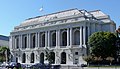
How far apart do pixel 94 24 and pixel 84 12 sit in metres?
6.58

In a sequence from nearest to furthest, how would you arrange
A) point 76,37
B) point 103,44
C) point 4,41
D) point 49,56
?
1. point 103,44
2. point 76,37
3. point 49,56
4. point 4,41

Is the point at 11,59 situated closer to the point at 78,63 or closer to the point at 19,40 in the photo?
the point at 19,40

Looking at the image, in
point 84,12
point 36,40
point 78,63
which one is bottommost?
point 78,63

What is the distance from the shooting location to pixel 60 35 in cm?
9300

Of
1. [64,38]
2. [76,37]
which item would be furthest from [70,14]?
[76,37]

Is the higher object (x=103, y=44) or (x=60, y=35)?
(x=60, y=35)

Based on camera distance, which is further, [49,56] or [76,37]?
[49,56]

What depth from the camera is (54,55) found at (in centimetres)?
9512

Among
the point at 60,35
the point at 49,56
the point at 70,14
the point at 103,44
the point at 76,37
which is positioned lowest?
the point at 49,56

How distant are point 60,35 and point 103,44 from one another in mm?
21280

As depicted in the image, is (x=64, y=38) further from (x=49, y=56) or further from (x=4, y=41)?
(x=4, y=41)

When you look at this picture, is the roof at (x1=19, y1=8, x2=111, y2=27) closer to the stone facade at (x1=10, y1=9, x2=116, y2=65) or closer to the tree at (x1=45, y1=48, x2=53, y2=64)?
the stone facade at (x1=10, y1=9, x2=116, y2=65)

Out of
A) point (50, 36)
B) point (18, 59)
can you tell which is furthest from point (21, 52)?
point (50, 36)

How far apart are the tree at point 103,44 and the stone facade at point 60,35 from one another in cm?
737
